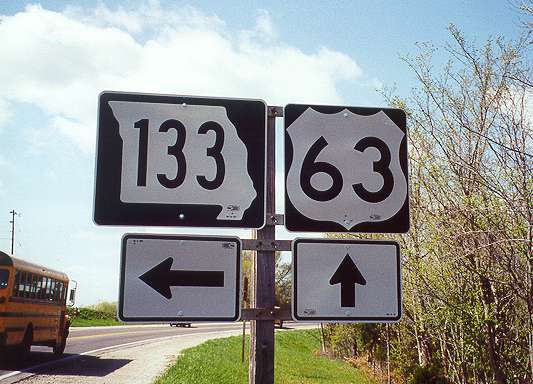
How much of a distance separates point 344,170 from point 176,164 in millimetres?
977

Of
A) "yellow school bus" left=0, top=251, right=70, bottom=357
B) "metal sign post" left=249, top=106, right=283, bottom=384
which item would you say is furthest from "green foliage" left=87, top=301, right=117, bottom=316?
"metal sign post" left=249, top=106, right=283, bottom=384

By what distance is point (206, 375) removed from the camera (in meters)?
17.2

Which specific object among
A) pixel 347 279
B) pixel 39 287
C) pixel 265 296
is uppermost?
pixel 347 279

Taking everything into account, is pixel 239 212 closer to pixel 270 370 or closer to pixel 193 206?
pixel 193 206

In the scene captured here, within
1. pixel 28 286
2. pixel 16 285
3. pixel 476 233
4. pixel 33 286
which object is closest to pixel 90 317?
pixel 33 286

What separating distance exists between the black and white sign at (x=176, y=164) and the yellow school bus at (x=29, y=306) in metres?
14.7

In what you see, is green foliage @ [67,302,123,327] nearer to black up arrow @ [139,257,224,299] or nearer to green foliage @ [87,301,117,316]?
green foliage @ [87,301,117,316]

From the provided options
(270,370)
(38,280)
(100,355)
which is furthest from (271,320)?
(100,355)

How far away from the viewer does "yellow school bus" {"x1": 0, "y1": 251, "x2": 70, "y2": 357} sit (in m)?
16.0

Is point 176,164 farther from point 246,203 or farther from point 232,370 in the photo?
point 232,370

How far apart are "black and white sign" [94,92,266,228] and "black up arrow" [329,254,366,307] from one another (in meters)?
0.51

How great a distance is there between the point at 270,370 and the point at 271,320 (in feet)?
0.96

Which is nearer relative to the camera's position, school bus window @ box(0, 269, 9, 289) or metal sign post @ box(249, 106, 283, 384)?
metal sign post @ box(249, 106, 283, 384)

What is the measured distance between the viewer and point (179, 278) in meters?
2.96
